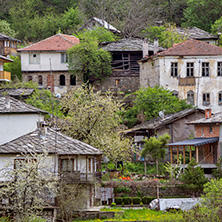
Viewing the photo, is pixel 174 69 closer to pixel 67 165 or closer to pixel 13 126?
pixel 13 126

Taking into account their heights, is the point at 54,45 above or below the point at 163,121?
above

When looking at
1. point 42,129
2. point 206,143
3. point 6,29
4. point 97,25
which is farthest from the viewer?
point 6,29

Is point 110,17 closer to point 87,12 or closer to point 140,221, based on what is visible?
point 87,12

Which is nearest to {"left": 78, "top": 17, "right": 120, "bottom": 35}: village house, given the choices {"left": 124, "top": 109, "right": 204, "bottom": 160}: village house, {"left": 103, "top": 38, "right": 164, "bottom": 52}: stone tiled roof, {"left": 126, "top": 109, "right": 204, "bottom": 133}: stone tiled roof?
{"left": 103, "top": 38, "right": 164, "bottom": 52}: stone tiled roof

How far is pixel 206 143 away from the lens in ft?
155

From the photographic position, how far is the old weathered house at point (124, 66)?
65.4 metres

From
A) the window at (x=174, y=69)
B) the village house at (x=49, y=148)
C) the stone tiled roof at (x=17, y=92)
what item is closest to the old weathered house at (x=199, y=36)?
the window at (x=174, y=69)

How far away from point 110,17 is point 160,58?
24.0 metres

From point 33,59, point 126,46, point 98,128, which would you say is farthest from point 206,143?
point 33,59

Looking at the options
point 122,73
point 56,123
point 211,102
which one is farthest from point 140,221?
point 122,73

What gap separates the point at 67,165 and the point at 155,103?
1953 centimetres

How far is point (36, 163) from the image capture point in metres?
34.3

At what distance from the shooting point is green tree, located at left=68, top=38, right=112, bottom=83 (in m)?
64.4

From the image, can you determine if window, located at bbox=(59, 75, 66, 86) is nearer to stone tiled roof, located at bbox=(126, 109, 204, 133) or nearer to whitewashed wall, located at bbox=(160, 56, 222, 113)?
whitewashed wall, located at bbox=(160, 56, 222, 113)
